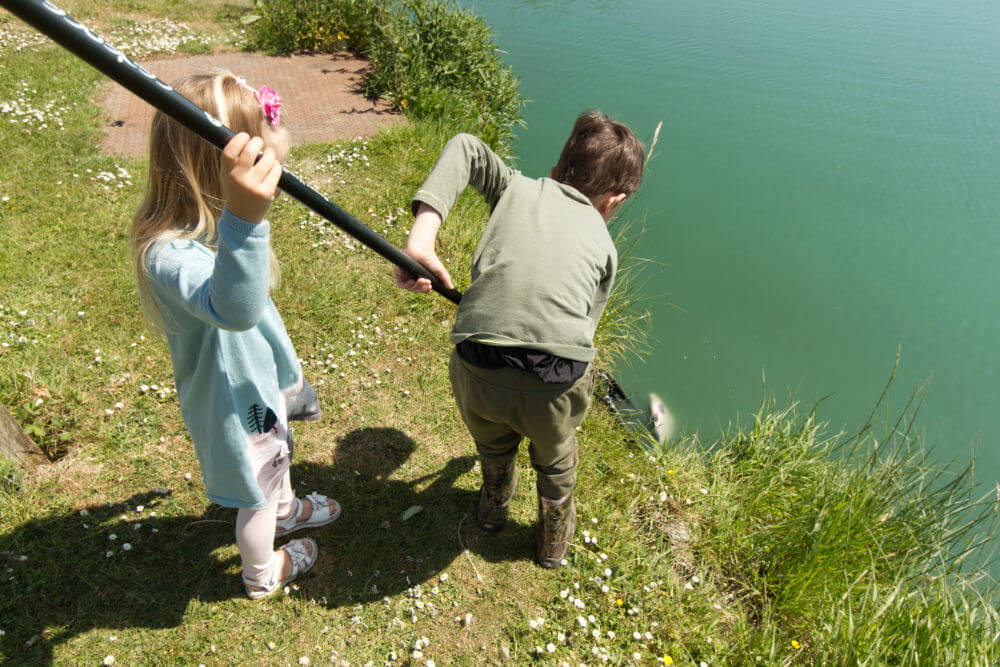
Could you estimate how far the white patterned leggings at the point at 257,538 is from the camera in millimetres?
2229

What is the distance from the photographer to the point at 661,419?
14.8 feet

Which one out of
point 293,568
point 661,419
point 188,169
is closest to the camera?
point 188,169

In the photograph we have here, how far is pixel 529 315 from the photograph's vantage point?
1953 millimetres

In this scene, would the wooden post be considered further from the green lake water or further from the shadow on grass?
the green lake water

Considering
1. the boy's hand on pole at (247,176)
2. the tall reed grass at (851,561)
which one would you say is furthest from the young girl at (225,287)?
the tall reed grass at (851,561)

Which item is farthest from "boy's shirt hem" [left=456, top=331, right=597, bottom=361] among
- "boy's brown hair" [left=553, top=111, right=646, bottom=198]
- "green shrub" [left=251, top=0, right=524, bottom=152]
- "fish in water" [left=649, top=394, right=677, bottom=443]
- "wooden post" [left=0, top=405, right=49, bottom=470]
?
"green shrub" [left=251, top=0, right=524, bottom=152]

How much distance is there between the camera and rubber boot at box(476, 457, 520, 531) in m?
2.71

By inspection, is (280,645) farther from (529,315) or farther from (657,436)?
(657,436)

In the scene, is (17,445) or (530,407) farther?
(17,445)

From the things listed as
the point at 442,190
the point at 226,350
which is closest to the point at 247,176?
the point at 226,350

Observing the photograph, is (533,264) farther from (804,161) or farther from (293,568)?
(804,161)

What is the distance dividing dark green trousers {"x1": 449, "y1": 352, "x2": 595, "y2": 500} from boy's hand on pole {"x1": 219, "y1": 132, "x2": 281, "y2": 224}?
0.96 m

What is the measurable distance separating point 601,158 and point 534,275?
1.84ft

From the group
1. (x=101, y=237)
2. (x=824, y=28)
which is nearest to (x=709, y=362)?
(x=101, y=237)
